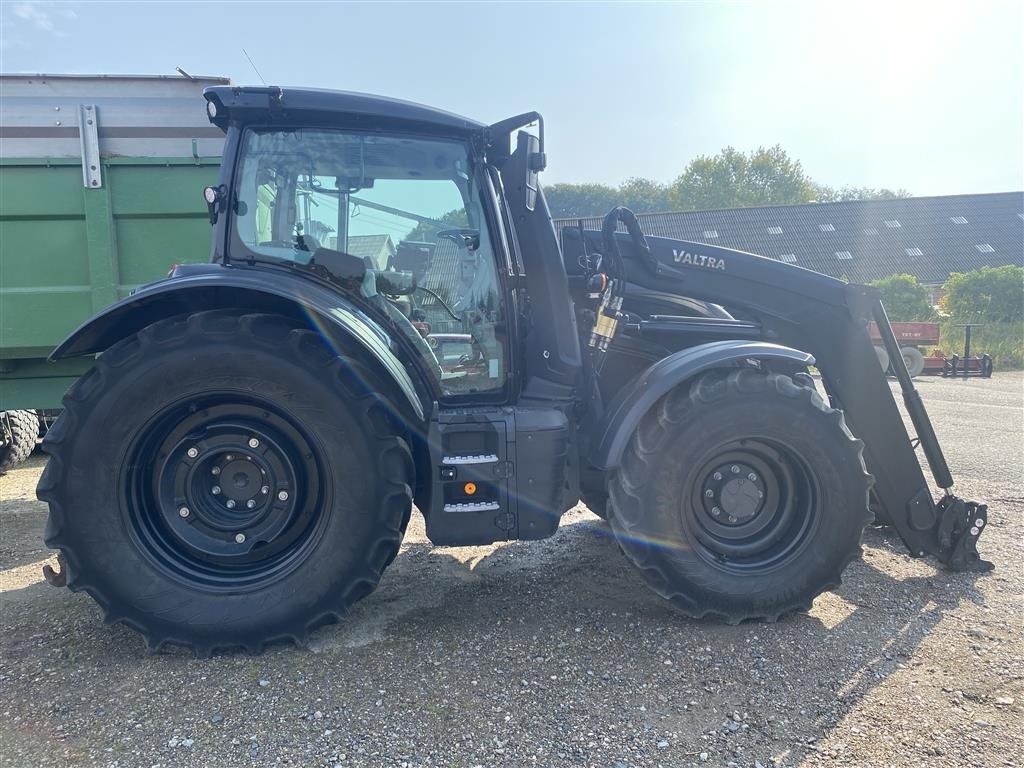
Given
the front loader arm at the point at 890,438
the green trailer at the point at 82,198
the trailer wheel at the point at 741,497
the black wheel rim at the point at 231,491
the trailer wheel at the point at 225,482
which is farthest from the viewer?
the green trailer at the point at 82,198

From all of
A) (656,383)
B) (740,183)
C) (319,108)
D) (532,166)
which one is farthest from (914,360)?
(740,183)

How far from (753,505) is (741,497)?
75mm

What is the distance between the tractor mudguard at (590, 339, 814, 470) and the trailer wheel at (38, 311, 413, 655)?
36.4 inches

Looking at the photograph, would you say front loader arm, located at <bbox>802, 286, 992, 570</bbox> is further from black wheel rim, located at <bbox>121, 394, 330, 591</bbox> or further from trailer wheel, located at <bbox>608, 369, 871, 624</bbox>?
black wheel rim, located at <bbox>121, 394, 330, 591</bbox>

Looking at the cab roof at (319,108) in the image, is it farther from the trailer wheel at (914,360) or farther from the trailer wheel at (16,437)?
the trailer wheel at (914,360)

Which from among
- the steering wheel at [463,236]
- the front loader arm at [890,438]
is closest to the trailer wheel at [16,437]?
the steering wheel at [463,236]

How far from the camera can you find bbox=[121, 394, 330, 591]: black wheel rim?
9.24ft

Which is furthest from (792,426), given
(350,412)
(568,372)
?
(350,412)

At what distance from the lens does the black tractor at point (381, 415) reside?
2.70 meters

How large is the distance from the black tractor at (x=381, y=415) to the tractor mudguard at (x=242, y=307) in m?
0.02

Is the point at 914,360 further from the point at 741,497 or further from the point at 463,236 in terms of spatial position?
the point at 463,236

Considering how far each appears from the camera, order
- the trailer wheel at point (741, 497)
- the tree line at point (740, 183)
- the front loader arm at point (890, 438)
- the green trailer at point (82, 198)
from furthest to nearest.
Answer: the tree line at point (740, 183) → the green trailer at point (82, 198) → the front loader arm at point (890, 438) → the trailer wheel at point (741, 497)

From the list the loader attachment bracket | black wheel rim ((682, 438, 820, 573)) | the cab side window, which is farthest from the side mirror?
the loader attachment bracket

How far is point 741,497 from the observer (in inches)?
122
